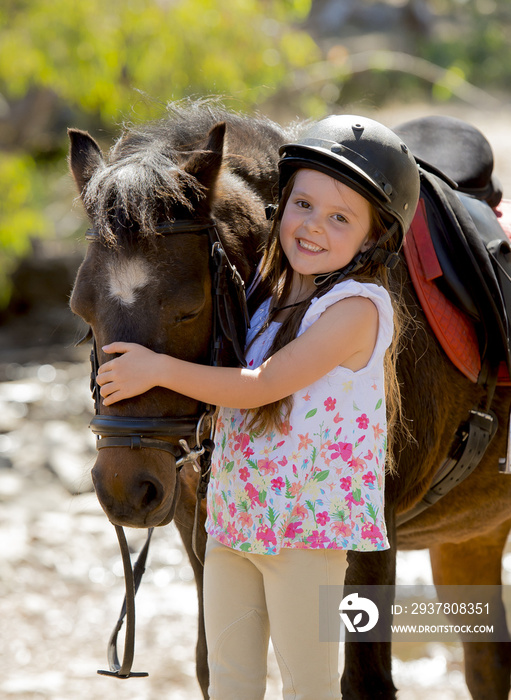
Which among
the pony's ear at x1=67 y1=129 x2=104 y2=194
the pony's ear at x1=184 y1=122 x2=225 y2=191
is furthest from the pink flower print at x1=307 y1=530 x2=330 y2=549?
the pony's ear at x1=67 y1=129 x2=104 y2=194

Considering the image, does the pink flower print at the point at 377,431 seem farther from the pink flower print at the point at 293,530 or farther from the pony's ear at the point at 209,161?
the pony's ear at the point at 209,161

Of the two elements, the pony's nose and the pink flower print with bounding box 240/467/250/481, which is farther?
the pink flower print with bounding box 240/467/250/481

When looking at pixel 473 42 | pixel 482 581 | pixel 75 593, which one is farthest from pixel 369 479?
pixel 473 42

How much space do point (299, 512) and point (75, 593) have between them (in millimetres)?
3145

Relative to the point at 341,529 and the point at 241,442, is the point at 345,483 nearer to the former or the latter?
the point at 341,529

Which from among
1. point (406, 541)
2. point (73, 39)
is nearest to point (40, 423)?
point (73, 39)

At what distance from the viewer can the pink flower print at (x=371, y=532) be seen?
1.87m

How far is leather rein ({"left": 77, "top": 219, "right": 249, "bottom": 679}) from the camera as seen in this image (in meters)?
1.80

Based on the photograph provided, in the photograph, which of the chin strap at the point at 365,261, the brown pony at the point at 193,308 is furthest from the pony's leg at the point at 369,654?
the chin strap at the point at 365,261

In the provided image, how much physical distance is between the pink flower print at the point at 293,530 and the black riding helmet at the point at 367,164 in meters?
0.57

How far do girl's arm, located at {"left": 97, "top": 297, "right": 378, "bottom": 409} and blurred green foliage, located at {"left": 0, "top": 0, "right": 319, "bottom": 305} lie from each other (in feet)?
17.3

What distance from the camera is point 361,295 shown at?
1.88 m

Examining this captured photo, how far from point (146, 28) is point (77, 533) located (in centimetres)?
473

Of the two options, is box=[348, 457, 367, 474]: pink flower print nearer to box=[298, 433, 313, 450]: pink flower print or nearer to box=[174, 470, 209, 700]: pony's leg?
box=[298, 433, 313, 450]: pink flower print
